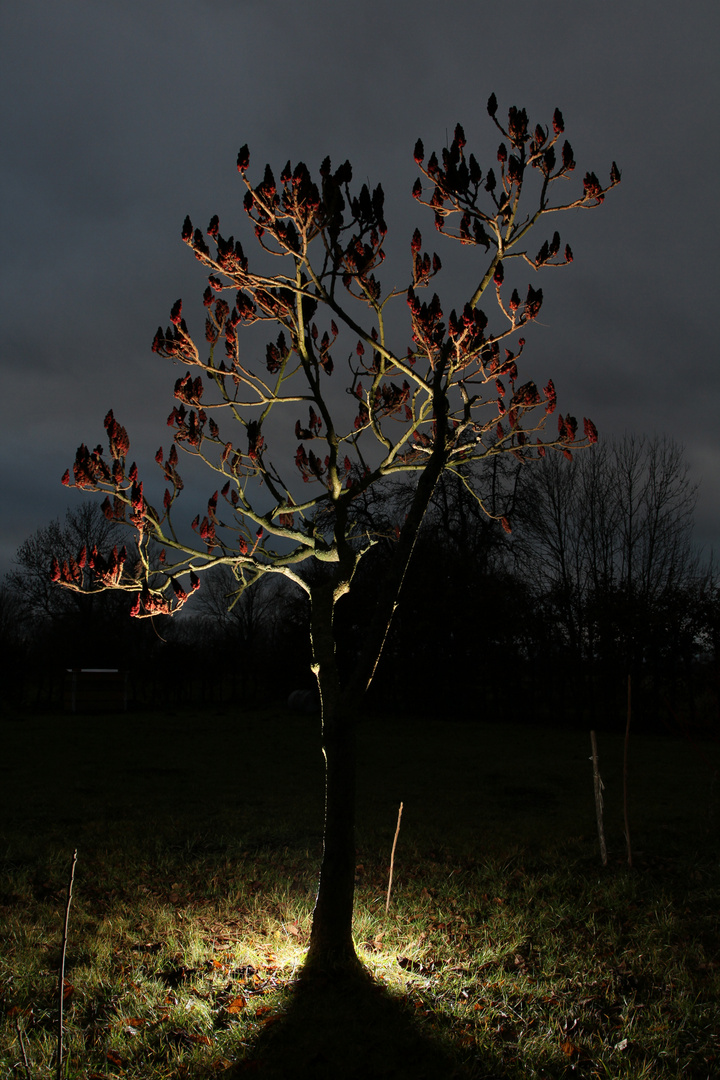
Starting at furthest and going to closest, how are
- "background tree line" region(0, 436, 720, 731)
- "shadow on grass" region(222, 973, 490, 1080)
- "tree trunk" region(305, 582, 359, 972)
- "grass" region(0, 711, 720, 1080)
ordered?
"background tree line" region(0, 436, 720, 731) → "tree trunk" region(305, 582, 359, 972) → "grass" region(0, 711, 720, 1080) → "shadow on grass" region(222, 973, 490, 1080)

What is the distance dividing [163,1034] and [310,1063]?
70 cm

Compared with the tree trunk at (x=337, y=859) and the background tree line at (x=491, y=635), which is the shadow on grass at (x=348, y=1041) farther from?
the background tree line at (x=491, y=635)

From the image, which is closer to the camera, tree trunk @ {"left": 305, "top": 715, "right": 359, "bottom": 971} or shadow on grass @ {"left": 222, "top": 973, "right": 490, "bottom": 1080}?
shadow on grass @ {"left": 222, "top": 973, "right": 490, "bottom": 1080}

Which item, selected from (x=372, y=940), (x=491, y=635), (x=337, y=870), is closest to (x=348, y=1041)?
(x=337, y=870)

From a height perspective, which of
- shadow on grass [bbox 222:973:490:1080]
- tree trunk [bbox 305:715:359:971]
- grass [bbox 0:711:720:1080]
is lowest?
grass [bbox 0:711:720:1080]

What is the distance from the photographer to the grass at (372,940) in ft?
9.06

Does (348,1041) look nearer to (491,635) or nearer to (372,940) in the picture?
(372,940)

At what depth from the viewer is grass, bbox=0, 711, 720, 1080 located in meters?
2.76

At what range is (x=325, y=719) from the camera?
359 centimetres

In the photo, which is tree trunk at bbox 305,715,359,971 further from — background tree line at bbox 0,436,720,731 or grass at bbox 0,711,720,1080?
background tree line at bbox 0,436,720,731

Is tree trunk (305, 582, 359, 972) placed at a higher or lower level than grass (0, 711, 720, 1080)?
higher

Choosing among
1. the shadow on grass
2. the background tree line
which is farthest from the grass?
the background tree line

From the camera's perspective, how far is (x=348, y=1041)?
2.78 meters

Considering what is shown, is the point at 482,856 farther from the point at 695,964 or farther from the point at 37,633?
the point at 37,633
